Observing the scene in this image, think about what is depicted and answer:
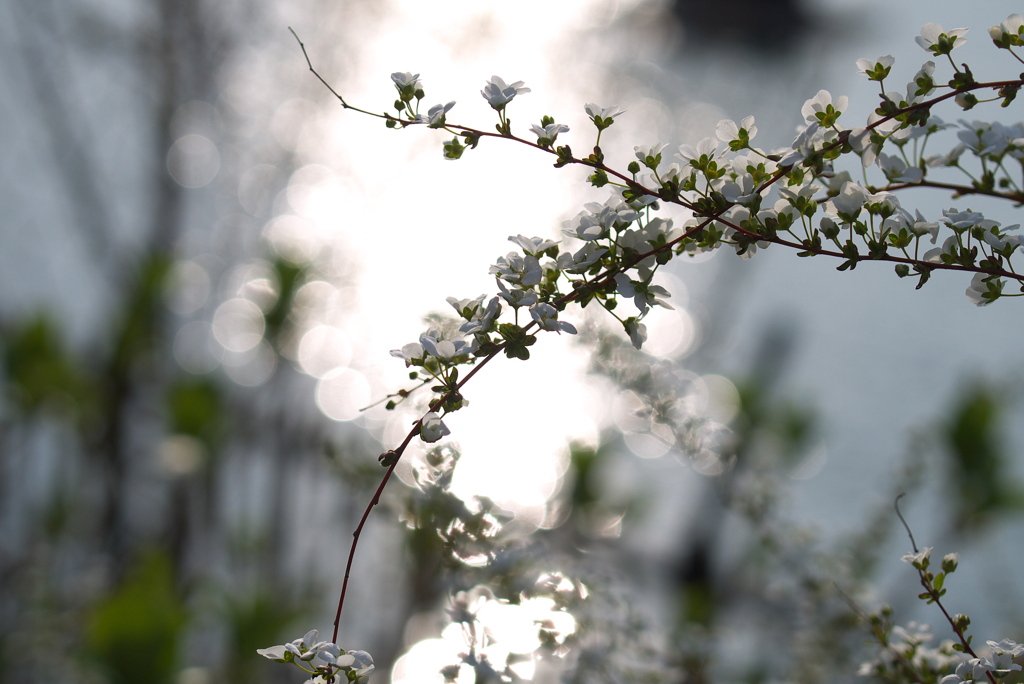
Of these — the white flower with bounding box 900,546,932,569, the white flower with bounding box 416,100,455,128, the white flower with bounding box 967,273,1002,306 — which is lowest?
the white flower with bounding box 900,546,932,569

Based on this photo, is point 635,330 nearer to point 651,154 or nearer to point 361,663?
point 651,154

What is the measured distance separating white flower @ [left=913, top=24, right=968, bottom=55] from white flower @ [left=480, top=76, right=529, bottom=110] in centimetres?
25

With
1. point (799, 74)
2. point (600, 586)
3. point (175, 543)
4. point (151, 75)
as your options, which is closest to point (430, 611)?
point (600, 586)

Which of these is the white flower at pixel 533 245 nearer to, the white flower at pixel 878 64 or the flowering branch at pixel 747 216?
the flowering branch at pixel 747 216

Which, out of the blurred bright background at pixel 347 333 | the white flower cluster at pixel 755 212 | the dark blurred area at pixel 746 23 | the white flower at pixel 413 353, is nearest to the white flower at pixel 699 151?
the white flower cluster at pixel 755 212

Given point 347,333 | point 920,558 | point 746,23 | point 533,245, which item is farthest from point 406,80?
point 746,23

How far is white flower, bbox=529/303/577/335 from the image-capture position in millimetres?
410

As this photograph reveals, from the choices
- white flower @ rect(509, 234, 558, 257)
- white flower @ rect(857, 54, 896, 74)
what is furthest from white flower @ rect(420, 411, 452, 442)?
white flower @ rect(857, 54, 896, 74)

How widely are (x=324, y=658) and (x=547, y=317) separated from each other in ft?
0.80

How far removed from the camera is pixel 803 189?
44 centimetres

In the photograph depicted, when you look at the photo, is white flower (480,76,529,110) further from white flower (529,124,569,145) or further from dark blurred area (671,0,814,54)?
dark blurred area (671,0,814,54)

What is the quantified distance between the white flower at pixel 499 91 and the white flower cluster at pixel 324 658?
0.35 m

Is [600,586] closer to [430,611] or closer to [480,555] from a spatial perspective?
[480,555]

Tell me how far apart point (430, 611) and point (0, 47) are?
2832 millimetres
